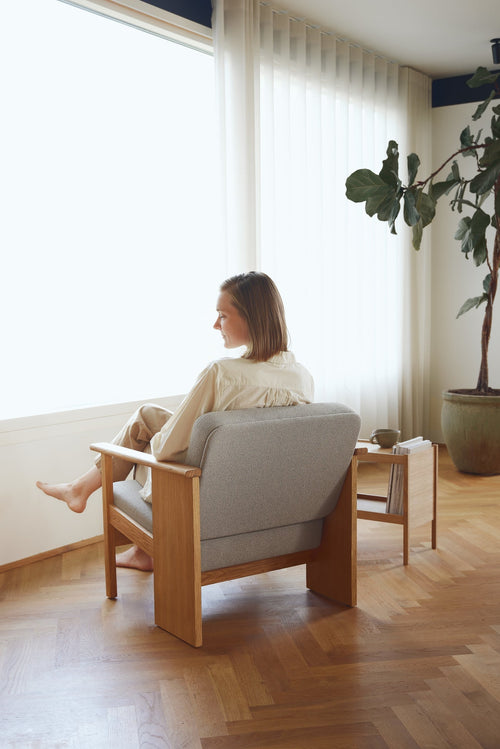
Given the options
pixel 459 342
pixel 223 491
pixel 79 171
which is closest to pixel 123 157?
pixel 79 171

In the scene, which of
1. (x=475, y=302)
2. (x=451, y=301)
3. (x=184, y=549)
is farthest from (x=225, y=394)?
(x=451, y=301)

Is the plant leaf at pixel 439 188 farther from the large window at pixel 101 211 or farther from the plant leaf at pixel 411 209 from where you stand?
the large window at pixel 101 211

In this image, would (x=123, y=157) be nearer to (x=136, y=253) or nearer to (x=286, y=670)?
(x=136, y=253)

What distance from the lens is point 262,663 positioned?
2455 mm

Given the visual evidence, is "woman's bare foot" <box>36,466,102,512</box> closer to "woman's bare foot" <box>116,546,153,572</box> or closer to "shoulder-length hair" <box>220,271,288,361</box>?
"woman's bare foot" <box>116,546,153,572</box>

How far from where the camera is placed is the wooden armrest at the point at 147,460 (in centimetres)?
244

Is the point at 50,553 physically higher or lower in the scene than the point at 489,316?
lower

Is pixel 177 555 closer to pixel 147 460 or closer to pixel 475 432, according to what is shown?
pixel 147 460

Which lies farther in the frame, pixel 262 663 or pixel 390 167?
pixel 390 167

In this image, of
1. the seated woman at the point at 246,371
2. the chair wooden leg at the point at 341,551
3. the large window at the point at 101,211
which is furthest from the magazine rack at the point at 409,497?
the large window at the point at 101,211

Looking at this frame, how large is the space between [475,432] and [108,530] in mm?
3005

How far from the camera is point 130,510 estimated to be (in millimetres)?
2893

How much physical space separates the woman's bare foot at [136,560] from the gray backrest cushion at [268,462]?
2.98 feet

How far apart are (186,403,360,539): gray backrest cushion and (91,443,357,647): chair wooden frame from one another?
0.22 feet
